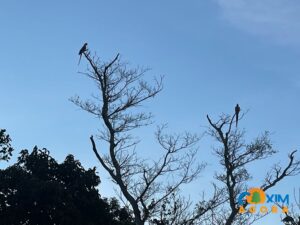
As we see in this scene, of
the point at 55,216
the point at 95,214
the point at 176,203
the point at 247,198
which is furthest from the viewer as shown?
the point at 95,214

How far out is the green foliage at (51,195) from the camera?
1836 centimetres

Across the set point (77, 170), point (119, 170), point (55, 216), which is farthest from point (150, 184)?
point (77, 170)

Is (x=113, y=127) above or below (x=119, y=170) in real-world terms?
above

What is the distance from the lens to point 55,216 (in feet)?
59.8

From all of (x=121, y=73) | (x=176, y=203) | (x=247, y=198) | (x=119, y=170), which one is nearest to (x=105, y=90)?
(x=121, y=73)

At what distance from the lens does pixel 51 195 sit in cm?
1847

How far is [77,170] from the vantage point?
20531 millimetres

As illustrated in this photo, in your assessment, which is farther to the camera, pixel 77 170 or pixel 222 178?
pixel 77 170

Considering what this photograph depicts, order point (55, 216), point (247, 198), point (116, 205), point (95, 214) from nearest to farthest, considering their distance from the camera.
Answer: point (247, 198) < point (55, 216) < point (95, 214) < point (116, 205)

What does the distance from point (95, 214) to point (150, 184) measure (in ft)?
19.1

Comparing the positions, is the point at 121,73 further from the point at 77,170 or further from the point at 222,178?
the point at 77,170

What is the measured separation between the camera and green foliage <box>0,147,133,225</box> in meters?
18.4

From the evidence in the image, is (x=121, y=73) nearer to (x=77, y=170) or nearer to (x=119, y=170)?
(x=119, y=170)

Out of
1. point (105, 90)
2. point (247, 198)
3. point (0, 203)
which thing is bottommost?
point (247, 198)
